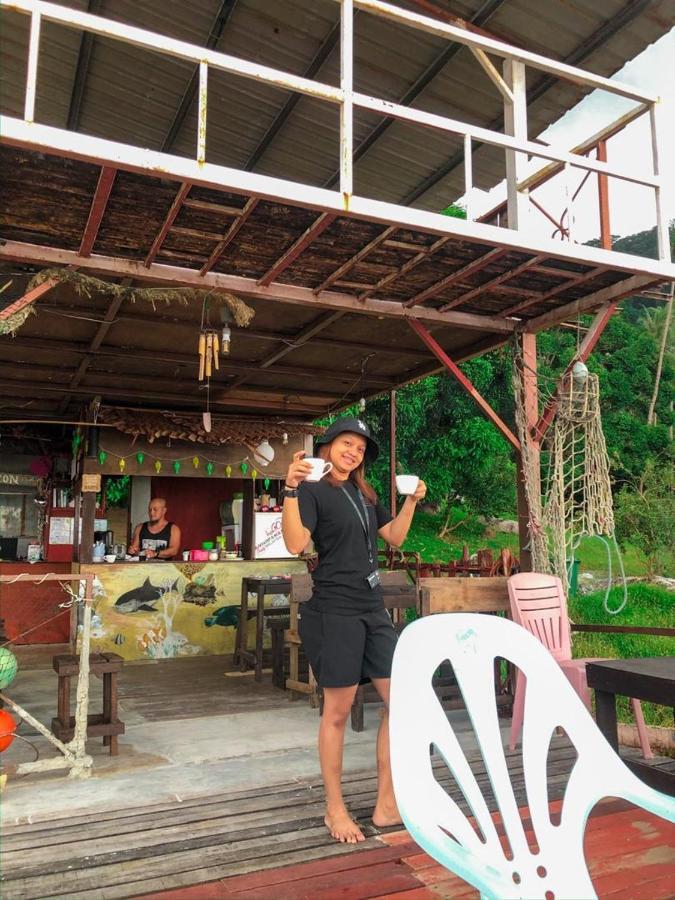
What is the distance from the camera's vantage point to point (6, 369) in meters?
6.65

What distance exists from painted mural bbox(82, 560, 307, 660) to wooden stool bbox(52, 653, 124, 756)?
3.25 metres

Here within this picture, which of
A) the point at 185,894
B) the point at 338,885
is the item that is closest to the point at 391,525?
the point at 338,885

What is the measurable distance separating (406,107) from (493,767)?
352 centimetres

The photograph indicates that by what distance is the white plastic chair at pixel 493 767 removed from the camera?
1528mm

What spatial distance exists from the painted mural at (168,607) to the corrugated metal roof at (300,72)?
4.31 meters

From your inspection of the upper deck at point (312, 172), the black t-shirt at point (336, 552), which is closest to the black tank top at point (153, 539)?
the upper deck at point (312, 172)

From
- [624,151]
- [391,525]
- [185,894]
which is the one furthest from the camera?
[624,151]

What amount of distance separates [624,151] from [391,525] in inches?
157

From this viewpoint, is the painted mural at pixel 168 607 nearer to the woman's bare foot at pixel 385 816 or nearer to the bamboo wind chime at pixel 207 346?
the bamboo wind chime at pixel 207 346

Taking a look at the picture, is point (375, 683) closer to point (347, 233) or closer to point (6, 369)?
point (347, 233)

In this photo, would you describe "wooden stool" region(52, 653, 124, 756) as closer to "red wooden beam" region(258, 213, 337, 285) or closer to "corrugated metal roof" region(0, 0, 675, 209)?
"red wooden beam" region(258, 213, 337, 285)

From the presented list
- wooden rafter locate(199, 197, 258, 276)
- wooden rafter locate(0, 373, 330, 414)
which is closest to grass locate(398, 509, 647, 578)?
wooden rafter locate(0, 373, 330, 414)

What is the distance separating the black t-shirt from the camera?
2.75 meters

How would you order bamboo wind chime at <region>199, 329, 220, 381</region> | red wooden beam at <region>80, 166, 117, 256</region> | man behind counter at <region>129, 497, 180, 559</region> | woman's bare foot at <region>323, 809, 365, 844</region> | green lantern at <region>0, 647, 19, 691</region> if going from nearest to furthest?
1. woman's bare foot at <region>323, 809, 365, 844</region>
2. red wooden beam at <region>80, 166, 117, 256</region>
3. green lantern at <region>0, 647, 19, 691</region>
4. bamboo wind chime at <region>199, 329, 220, 381</region>
5. man behind counter at <region>129, 497, 180, 559</region>
